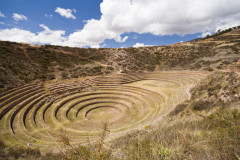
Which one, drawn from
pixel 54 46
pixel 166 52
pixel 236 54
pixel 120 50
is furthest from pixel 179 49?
pixel 54 46

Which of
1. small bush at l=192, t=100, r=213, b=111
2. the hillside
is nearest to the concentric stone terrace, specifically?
small bush at l=192, t=100, r=213, b=111

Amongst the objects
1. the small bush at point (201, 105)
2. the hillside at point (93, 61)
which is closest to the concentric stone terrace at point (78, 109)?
the small bush at point (201, 105)

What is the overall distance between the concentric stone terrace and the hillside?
16.6 ft

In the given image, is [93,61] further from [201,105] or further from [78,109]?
[201,105]

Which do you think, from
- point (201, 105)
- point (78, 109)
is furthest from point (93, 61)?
point (201, 105)

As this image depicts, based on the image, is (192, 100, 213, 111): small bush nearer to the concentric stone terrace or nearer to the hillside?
the concentric stone terrace

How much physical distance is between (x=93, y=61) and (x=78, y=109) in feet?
82.1

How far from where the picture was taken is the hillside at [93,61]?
22.7 meters

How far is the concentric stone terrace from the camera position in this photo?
424 inches

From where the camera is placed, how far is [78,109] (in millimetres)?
16625

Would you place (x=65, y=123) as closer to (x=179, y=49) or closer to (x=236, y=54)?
(x=236, y=54)

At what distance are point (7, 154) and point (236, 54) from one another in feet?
159

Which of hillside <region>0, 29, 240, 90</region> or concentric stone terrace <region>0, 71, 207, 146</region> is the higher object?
hillside <region>0, 29, 240, 90</region>

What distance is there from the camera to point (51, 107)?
15.6 m
